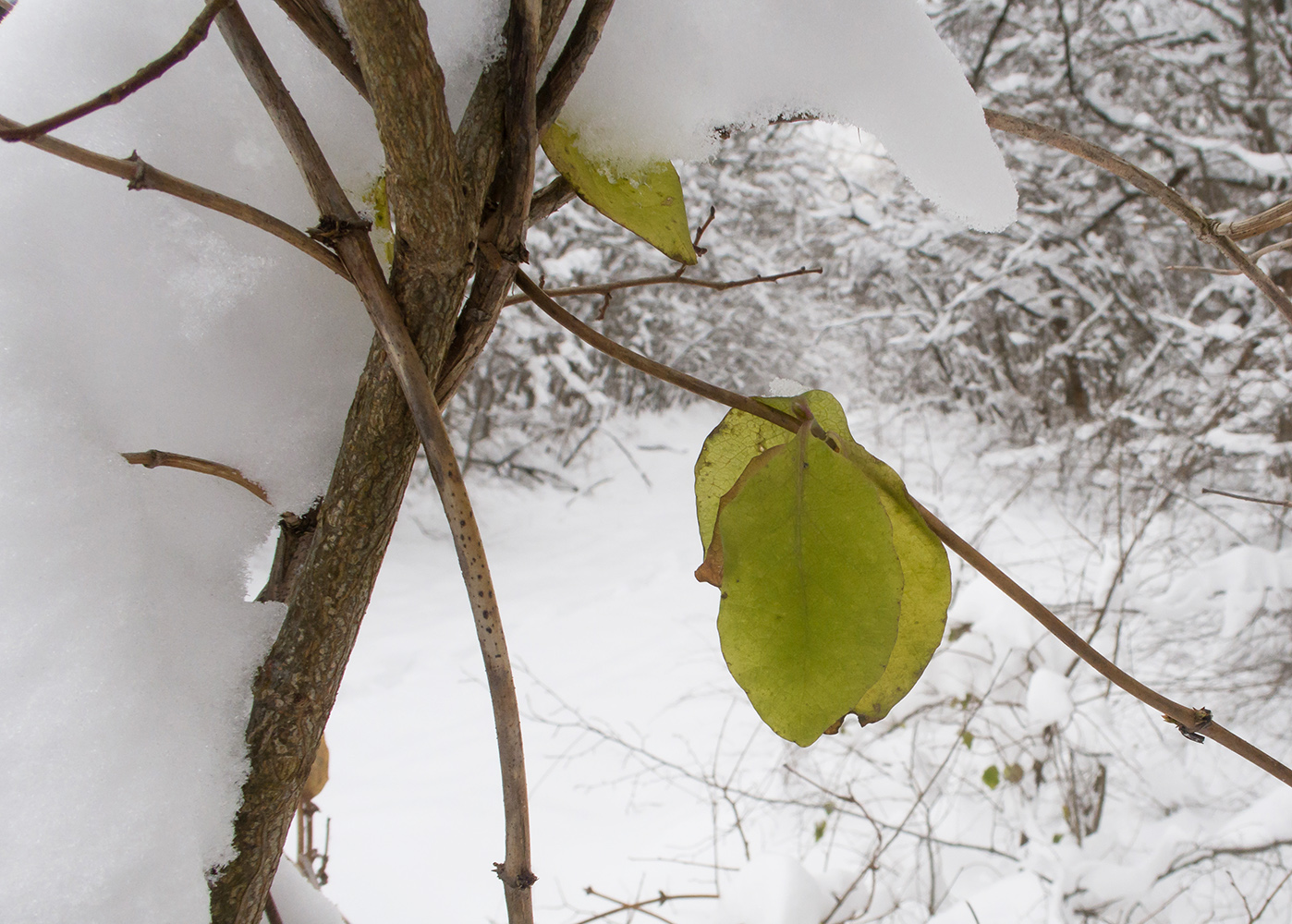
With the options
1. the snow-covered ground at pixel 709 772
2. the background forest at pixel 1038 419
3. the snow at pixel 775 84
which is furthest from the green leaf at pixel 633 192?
the snow-covered ground at pixel 709 772

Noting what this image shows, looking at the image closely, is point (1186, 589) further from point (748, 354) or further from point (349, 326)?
point (748, 354)

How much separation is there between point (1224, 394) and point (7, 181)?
235 cm

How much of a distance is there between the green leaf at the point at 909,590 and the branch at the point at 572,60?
9 centimetres

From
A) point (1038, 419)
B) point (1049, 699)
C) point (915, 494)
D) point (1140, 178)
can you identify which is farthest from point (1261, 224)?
point (1038, 419)

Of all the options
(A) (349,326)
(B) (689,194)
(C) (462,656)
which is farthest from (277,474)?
(B) (689,194)

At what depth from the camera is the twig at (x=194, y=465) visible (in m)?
0.14

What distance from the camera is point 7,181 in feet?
0.45

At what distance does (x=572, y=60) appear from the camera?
0.47ft

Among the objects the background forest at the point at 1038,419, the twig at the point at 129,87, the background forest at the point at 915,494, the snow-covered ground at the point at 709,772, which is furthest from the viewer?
the background forest at the point at 1038,419

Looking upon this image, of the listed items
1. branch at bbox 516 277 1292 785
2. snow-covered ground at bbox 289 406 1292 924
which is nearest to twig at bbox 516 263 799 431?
→ branch at bbox 516 277 1292 785

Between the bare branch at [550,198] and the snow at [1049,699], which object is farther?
the snow at [1049,699]

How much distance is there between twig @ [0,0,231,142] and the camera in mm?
103

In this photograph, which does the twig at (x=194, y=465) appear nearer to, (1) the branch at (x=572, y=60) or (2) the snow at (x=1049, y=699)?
(1) the branch at (x=572, y=60)

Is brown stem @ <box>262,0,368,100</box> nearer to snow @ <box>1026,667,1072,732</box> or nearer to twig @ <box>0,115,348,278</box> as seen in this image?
twig @ <box>0,115,348,278</box>
